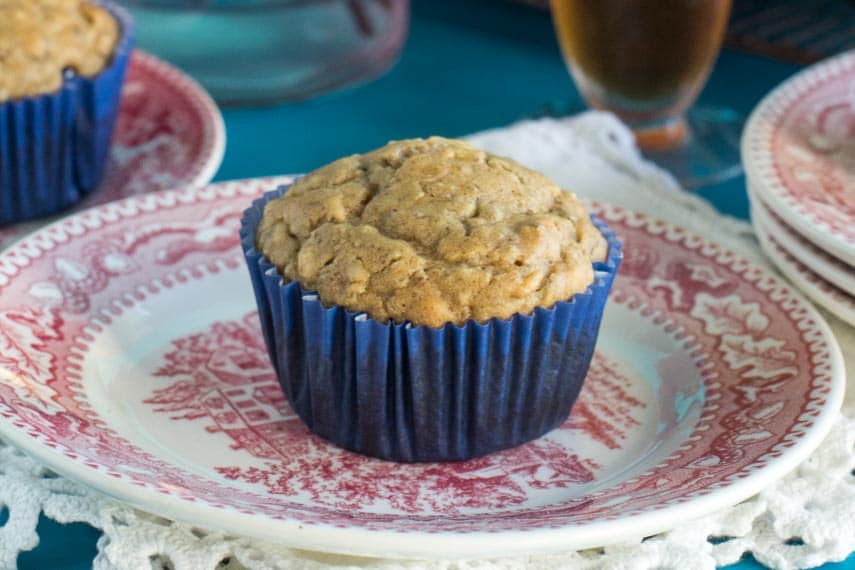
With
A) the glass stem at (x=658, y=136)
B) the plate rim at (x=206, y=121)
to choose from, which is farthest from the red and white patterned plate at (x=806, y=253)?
the plate rim at (x=206, y=121)

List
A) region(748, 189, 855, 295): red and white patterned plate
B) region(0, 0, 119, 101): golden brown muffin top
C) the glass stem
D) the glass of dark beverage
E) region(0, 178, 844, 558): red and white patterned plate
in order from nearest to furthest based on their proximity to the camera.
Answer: region(0, 178, 844, 558): red and white patterned plate → region(748, 189, 855, 295): red and white patterned plate → region(0, 0, 119, 101): golden brown muffin top → the glass of dark beverage → the glass stem

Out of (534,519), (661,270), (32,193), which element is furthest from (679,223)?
(32,193)

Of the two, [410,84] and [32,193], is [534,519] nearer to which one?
[32,193]

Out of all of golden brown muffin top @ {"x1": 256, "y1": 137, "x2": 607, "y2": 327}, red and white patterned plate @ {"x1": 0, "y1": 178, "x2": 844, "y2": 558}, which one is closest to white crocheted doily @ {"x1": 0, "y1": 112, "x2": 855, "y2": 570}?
red and white patterned plate @ {"x1": 0, "y1": 178, "x2": 844, "y2": 558}

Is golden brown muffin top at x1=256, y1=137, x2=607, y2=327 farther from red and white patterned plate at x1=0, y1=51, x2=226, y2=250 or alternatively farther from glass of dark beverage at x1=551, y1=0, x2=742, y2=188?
glass of dark beverage at x1=551, y1=0, x2=742, y2=188

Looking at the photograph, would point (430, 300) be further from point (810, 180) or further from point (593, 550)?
point (810, 180)
